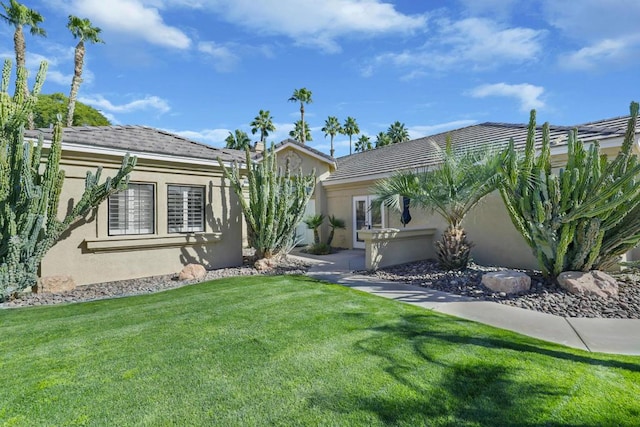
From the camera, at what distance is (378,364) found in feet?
12.4

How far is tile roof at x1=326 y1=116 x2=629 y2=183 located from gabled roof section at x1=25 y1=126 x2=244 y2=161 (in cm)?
724

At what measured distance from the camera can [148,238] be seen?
9.45 meters

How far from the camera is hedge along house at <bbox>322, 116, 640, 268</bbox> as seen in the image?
10078mm

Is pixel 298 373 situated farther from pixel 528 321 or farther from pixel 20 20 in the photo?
pixel 20 20

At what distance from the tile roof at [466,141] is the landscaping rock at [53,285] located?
11.0m

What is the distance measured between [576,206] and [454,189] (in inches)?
107

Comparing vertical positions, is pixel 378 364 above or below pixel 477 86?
below

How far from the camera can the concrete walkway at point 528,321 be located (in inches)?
185

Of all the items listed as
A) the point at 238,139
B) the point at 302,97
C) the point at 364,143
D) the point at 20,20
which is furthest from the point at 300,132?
the point at 20,20

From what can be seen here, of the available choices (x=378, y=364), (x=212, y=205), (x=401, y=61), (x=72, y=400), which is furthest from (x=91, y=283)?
(x=401, y=61)

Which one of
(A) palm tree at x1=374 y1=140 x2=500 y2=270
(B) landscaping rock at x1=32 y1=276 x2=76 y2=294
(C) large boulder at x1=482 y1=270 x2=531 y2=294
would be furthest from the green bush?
(B) landscaping rock at x1=32 y1=276 x2=76 y2=294

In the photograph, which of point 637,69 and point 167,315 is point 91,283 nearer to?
point 167,315

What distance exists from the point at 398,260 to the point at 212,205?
6.44 m

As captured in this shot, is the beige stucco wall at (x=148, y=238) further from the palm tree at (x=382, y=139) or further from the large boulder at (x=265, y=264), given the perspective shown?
the palm tree at (x=382, y=139)
